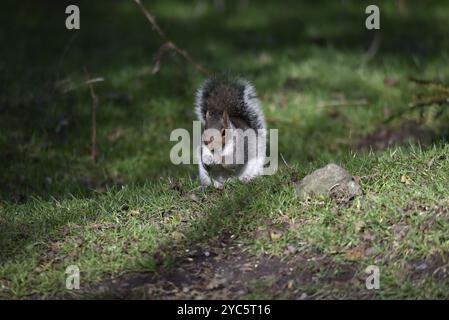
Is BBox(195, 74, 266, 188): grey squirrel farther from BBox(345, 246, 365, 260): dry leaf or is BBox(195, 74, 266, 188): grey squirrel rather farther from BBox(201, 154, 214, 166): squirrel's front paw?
BBox(345, 246, 365, 260): dry leaf

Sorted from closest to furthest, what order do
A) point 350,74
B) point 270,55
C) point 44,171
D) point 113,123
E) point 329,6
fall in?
point 44,171 → point 113,123 → point 350,74 → point 270,55 → point 329,6

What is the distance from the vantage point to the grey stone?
4.61m

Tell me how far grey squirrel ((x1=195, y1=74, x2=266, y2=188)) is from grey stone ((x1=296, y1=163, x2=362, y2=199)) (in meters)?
0.66

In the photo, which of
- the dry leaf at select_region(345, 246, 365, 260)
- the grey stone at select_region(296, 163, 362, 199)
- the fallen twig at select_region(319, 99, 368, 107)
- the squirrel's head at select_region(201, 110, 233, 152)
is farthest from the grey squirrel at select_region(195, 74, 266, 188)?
the fallen twig at select_region(319, 99, 368, 107)

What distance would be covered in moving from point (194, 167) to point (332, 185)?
7.42ft

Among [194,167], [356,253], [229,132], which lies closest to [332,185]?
[356,253]

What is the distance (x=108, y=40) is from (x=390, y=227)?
624cm

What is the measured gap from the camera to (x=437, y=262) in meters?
4.03

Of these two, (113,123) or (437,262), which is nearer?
(437,262)

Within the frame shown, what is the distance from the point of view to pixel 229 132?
5387mm

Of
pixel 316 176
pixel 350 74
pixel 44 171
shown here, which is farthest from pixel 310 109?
pixel 316 176

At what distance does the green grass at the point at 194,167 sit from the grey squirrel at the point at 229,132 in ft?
1.03

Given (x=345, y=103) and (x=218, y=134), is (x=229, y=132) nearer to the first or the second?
(x=218, y=134)

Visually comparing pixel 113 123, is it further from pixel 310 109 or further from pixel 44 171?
pixel 310 109
